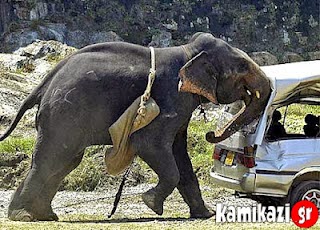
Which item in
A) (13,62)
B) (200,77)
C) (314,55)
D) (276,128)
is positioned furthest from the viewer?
(314,55)

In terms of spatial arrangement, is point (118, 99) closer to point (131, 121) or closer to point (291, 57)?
point (131, 121)

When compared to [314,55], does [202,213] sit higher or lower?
higher

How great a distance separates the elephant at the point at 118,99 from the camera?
896 centimetres

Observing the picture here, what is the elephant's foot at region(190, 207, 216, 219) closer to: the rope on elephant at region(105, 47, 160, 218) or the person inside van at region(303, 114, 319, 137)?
the rope on elephant at region(105, 47, 160, 218)

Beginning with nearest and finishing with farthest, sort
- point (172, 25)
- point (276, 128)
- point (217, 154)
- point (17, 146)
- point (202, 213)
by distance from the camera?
point (202, 213), point (217, 154), point (276, 128), point (17, 146), point (172, 25)

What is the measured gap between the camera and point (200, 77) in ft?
30.3

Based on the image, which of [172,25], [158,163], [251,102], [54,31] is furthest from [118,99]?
[172,25]

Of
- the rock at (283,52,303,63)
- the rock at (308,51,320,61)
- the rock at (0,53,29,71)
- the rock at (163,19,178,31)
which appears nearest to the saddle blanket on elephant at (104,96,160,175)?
the rock at (0,53,29,71)

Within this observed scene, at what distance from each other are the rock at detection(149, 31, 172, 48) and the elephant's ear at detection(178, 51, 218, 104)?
3409 cm

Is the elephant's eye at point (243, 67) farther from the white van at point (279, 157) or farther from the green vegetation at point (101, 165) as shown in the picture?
the green vegetation at point (101, 165)

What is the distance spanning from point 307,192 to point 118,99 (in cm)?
258

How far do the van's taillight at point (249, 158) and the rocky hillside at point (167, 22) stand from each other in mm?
29549

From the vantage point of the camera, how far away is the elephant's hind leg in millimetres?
9023

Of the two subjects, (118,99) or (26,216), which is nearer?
(26,216)
